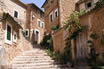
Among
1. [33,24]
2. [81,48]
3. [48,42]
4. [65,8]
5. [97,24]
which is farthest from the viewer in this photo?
[33,24]

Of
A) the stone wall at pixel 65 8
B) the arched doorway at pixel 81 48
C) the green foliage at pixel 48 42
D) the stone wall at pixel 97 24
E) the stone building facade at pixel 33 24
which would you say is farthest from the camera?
the stone building facade at pixel 33 24

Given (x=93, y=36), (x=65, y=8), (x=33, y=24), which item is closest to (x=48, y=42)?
(x=65, y=8)

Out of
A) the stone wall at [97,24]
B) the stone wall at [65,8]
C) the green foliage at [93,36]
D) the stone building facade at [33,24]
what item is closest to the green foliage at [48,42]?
the stone wall at [65,8]

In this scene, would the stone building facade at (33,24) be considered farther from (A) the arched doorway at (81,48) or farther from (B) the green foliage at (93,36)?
(B) the green foliage at (93,36)

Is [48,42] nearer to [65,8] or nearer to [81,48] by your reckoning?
[65,8]

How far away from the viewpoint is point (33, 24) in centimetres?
2367

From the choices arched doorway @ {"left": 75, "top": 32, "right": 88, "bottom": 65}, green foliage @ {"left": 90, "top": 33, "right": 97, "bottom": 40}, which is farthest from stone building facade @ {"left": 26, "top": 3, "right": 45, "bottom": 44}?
green foliage @ {"left": 90, "top": 33, "right": 97, "bottom": 40}

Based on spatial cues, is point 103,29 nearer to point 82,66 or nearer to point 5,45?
point 82,66

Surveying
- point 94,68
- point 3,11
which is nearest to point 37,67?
point 94,68

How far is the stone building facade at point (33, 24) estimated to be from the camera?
2275 cm

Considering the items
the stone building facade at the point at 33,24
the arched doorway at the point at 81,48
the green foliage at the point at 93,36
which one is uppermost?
the stone building facade at the point at 33,24

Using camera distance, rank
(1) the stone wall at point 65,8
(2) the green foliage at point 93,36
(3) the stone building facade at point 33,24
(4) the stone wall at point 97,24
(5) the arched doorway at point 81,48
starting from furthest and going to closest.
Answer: (3) the stone building facade at point 33,24 < (1) the stone wall at point 65,8 < (5) the arched doorway at point 81,48 < (2) the green foliage at point 93,36 < (4) the stone wall at point 97,24

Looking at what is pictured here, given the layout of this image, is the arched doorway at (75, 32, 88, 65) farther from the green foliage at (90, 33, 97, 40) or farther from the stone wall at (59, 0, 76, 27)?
the stone wall at (59, 0, 76, 27)

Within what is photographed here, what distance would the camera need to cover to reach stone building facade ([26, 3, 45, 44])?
896 inches
